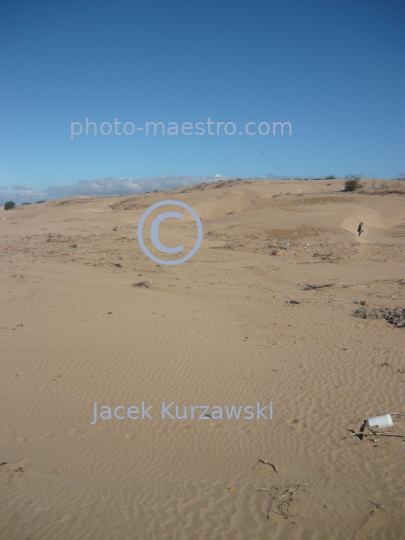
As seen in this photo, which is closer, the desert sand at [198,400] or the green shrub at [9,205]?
the desert sand at [198,400]

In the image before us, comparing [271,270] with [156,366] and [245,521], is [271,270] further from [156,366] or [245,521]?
[245,521]

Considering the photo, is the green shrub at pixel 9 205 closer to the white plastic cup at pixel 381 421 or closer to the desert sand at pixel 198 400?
the desert sand at pixel 198 400

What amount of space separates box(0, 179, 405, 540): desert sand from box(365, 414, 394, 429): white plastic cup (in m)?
0.13

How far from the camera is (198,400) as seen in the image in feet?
17.7

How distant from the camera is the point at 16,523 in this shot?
10.8 ft

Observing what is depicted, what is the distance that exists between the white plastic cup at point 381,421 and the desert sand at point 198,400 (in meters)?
0.13

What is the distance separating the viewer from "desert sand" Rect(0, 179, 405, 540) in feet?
11.2

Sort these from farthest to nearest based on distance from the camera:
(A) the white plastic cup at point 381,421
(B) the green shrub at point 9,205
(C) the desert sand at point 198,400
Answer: (B) the green shrub at point 9,205 → (A) the white plastic cup at point 381,421 → (C) the desert sand at point 198,400

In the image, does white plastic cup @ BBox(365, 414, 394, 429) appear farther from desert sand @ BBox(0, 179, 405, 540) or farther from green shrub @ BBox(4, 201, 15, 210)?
green shrub @ BBox(4, 201, 15, 210)

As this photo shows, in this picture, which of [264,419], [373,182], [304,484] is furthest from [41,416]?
[373,182]

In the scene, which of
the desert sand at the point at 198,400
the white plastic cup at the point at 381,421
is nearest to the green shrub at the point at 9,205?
the desert sand at the point at 198,400

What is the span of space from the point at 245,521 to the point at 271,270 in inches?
411

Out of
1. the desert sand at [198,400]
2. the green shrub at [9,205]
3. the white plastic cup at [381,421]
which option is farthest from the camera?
the green shrub at [9,205]

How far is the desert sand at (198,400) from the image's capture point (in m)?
3.43
